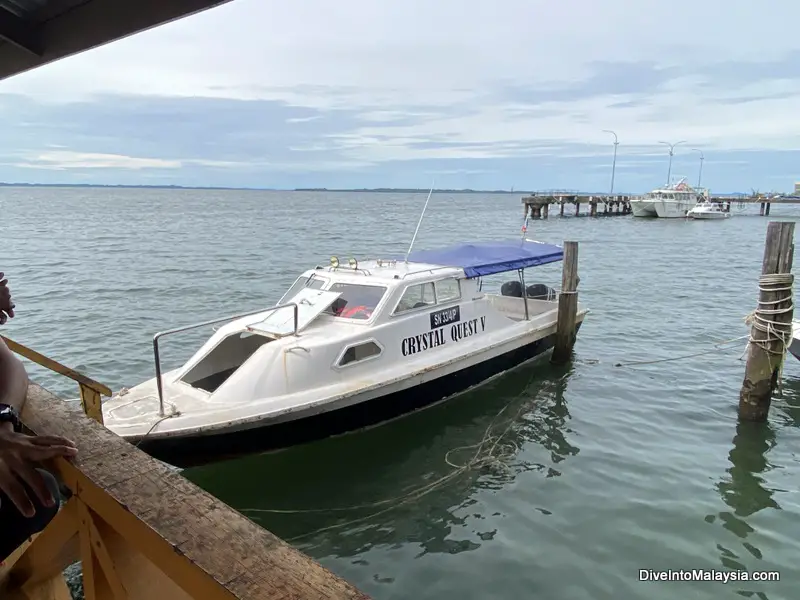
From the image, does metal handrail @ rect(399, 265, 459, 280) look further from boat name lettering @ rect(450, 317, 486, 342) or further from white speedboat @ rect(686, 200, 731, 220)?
white speedboat @ rect(686, 200, 731, 220)

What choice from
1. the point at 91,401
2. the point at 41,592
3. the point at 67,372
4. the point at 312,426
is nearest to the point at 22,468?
the point at 41,592

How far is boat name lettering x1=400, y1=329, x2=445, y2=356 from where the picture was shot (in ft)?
29.1

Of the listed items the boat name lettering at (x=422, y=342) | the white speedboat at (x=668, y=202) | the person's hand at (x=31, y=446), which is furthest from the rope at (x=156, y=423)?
the white speedboat at (x=668, y=202)

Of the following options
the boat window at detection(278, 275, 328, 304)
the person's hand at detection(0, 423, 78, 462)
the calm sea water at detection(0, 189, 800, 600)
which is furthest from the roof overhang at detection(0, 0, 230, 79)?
the boat window at detection(278, 275, 328, 304)

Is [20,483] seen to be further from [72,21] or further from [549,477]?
[549,477]

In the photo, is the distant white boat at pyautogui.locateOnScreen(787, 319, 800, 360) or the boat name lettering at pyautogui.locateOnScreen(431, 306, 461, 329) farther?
the distant white boat at pyautogui.locateOnScreen(787, 319, 800, 360)

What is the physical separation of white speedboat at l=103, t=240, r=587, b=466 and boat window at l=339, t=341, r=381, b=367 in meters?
0.02

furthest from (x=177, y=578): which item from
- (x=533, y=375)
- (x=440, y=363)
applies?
(x=533, y=375)

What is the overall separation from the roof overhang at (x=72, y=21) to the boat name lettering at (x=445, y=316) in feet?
20.5

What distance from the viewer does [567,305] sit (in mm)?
11672

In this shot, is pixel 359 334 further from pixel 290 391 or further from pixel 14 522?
pixel 14 522

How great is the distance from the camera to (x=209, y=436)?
6781 mm

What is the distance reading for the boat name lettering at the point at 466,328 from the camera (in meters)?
9.73

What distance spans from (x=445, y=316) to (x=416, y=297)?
673mm
